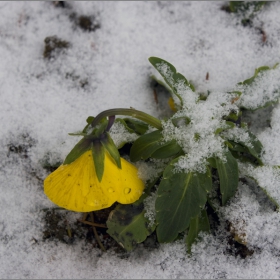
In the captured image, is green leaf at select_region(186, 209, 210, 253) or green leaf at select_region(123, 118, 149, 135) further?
green leaf at select_region(123, 118, 149, 135)

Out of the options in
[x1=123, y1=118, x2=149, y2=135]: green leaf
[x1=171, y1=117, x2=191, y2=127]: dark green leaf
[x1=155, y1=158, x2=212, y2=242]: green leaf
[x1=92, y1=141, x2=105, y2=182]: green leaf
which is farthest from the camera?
[x1=123, y1=118, x2=149, y2=135]: green leaf

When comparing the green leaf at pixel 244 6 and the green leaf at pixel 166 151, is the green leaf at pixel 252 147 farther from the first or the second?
the green leaf at pixel 244 6

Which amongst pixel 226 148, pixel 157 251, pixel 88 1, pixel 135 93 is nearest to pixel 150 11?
pixel 88 1

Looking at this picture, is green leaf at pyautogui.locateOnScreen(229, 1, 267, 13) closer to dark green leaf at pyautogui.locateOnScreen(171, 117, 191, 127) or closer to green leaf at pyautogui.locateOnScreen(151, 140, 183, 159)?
dark green leaf at pyautogui.locateOnScreen(171, 117, 191, 127)

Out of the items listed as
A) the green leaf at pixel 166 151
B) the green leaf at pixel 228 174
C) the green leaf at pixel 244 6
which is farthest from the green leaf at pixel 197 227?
the green leaf at pixel 244 6

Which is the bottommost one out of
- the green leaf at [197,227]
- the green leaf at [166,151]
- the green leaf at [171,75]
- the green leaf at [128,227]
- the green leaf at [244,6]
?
the green leaf at [128,227]

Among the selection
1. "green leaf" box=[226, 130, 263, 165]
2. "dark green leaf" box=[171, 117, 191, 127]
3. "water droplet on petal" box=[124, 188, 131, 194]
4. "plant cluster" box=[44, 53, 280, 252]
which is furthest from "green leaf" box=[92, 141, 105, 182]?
"green leaf" box=[226, 130, 263, 165]
